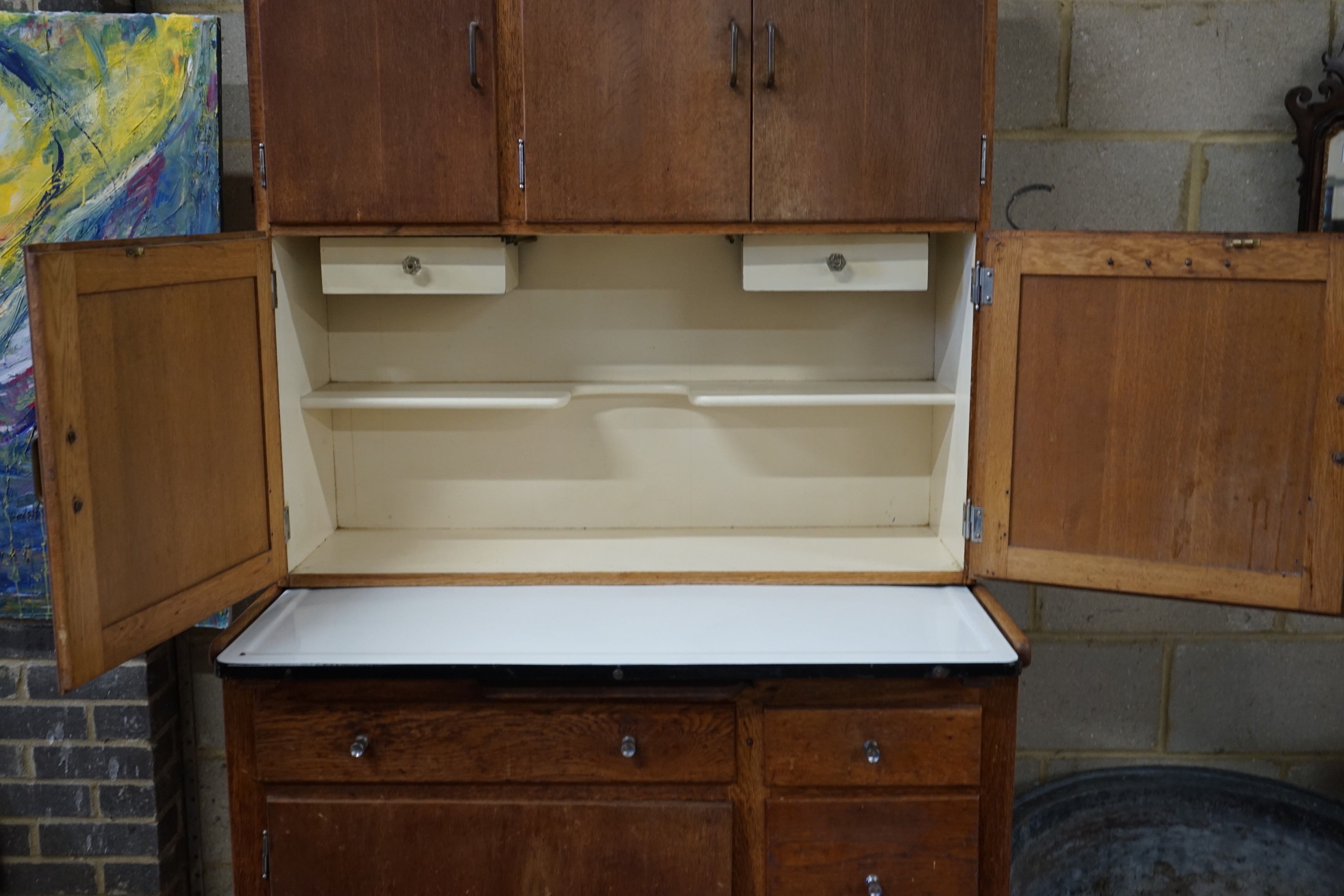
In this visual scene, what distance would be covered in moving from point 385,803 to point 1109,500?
1.21 m

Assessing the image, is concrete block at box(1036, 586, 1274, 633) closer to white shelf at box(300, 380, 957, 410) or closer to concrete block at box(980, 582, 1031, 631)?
concrete block at box(980, 582, 1031, 631)

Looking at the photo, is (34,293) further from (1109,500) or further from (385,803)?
(1109,500)

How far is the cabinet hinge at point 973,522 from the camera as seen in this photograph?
1.83 metres

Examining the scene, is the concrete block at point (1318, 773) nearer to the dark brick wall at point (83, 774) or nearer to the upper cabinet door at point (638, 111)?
the upper cabinet door at point (638, 111)

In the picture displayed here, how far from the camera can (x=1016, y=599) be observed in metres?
A: 2.33

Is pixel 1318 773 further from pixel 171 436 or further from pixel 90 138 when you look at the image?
pixel 90 138

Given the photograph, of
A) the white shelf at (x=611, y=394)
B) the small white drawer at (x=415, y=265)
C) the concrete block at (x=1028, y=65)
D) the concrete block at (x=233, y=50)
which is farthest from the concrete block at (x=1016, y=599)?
the small white drawer at (x=415, y=265)

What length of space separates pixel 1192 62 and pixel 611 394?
51.4 inches

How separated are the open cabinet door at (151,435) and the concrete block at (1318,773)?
2.13 metres

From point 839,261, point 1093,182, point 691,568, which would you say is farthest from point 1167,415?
point 691,568

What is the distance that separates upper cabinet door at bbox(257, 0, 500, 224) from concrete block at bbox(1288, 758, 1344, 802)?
2.03 m

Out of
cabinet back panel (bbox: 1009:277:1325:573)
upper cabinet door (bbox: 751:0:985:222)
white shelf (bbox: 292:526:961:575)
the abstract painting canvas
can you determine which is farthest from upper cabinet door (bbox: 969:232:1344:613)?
the abstract painting canvas

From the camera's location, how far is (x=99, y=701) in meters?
2.22

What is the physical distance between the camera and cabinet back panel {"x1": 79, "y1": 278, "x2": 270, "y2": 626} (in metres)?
1.48
